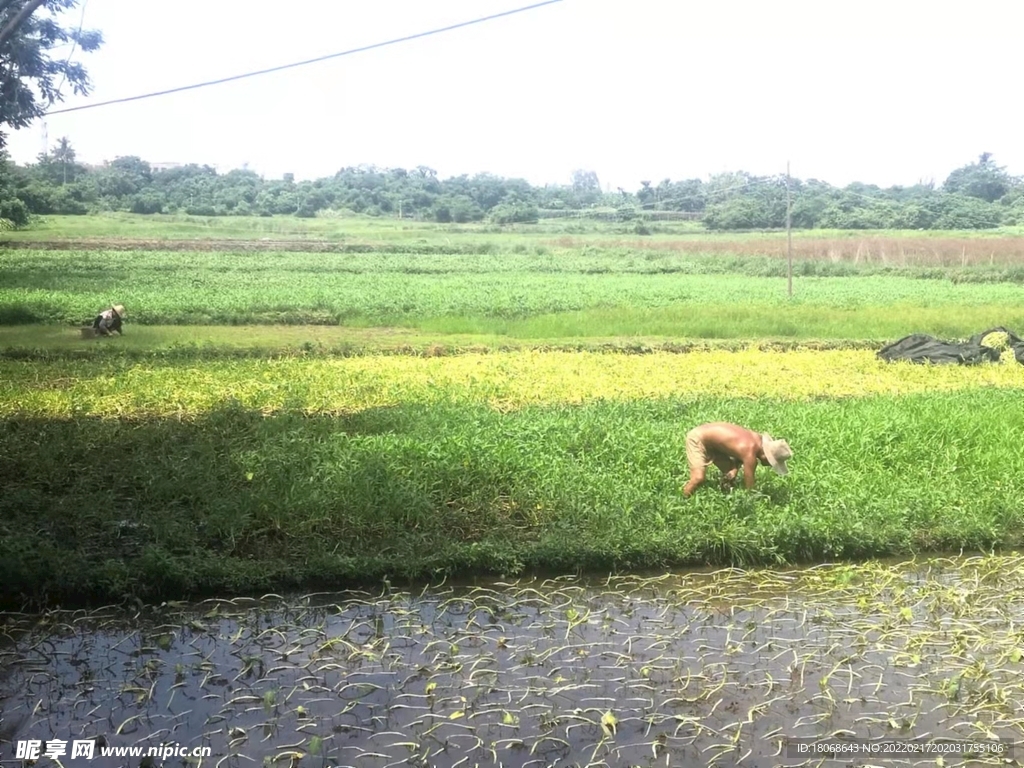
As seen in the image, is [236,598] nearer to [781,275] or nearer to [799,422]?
[799,422]

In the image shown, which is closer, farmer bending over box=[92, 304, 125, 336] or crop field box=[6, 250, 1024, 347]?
farmer bending over box=[92, 304, 125, 336]

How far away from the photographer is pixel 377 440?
24.0ft

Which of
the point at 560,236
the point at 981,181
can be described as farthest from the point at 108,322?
the point at 981,181

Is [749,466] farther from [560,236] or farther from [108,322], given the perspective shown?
Answer: [560,236]

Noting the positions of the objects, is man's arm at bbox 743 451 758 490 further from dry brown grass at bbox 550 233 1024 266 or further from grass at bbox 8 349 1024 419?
dry brown grass at bbox 550 233 1024 266

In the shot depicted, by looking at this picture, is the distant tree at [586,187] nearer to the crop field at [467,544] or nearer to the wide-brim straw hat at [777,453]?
the crop field at [467,544]

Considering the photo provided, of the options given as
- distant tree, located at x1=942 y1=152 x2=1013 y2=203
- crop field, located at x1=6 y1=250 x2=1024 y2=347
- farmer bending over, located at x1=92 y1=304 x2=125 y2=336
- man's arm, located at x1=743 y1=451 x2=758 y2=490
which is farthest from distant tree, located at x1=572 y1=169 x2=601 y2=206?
man's arm, located at x1=743 y1=451 x2=758 y2=490

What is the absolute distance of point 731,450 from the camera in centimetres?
625

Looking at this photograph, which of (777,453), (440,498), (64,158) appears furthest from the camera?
(64,158)

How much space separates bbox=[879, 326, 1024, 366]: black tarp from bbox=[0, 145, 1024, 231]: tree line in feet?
9.09

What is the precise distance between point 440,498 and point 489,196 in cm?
808

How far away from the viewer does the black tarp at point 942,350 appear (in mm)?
12344

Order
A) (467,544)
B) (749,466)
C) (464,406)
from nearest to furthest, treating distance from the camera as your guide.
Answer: (467,544)
(749,466)
(464,406)

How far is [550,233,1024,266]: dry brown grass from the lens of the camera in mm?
14852
